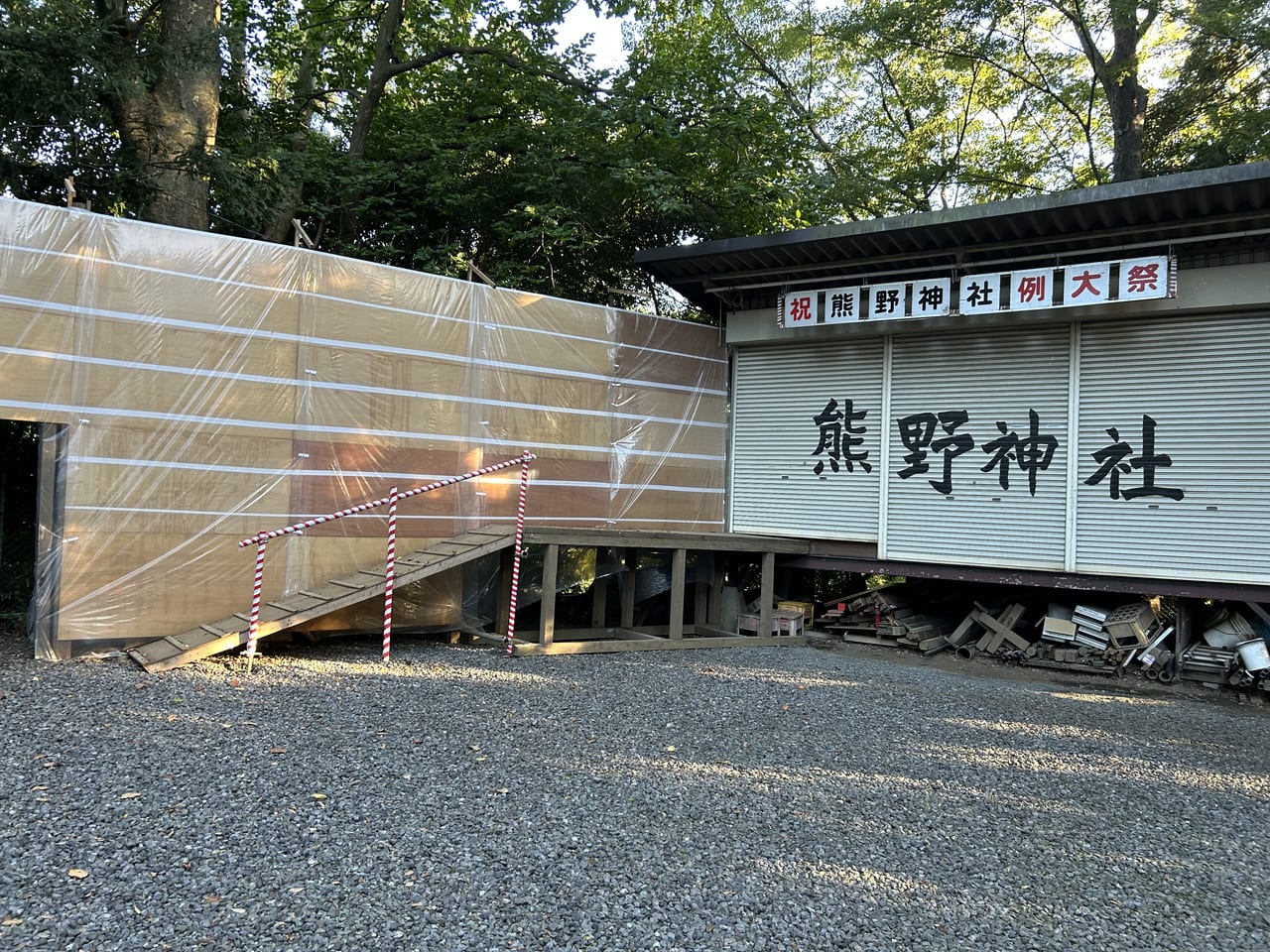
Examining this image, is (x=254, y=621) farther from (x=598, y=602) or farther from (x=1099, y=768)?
(x=1099, y=768)

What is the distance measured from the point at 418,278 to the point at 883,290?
5.30 metres

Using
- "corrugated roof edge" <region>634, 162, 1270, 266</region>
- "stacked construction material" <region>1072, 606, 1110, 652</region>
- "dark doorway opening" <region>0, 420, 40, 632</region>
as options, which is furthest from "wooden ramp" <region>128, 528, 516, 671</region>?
"stacked construction material" <region>1072, 606, 1110, 652</region>

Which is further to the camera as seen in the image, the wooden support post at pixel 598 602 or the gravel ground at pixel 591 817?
the wooden support post at pixel 598 602

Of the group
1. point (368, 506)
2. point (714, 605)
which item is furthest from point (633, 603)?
point (368, 506)

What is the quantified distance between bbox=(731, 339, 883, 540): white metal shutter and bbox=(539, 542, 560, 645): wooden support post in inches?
145

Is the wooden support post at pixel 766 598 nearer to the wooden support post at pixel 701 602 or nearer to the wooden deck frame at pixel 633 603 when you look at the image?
the wooden deck frame at pixel 633 603

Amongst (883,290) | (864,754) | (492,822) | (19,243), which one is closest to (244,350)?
(19,243)

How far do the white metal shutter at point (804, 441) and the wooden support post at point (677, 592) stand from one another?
196 centimetres

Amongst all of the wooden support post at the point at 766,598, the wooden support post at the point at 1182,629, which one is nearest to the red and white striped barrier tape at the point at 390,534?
the wooden support post at the point at 766,598

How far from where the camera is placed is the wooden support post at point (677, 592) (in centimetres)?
963

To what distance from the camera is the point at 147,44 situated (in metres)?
8.94

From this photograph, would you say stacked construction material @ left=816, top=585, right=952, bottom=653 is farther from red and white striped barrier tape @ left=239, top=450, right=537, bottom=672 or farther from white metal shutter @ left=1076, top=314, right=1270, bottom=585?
red and white striped barrier tape @ left=239, top=450, right=537, bottom=672

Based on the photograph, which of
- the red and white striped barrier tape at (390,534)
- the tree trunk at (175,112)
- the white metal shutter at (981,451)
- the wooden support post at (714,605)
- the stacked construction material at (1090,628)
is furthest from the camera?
the wooden support post at (714,605)

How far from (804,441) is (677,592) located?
2872 millimetres
